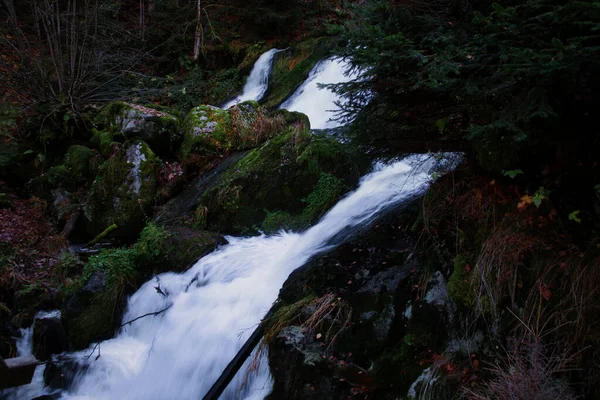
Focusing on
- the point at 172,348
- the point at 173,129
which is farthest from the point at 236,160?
the point at 172,348

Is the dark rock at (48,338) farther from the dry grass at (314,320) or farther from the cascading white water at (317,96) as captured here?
the cascading white water at (317,96)

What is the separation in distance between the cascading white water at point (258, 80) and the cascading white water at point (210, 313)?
793cm

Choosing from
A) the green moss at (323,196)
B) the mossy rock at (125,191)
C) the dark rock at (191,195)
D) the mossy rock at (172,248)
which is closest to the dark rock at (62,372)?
the mossy rock at (172,248)

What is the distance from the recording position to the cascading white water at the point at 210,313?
4570mm

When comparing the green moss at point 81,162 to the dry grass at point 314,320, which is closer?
the dry grass at point 314,320

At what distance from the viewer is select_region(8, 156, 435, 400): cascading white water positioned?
15.0 feet

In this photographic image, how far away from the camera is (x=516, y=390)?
2449mm

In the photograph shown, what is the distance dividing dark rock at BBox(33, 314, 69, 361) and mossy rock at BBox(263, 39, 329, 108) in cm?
822

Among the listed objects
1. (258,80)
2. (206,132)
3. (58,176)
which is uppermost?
(58,176)

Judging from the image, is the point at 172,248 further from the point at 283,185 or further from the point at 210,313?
the point at 283,185

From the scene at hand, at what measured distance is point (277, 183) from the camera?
23.8ft

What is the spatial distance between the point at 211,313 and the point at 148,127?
5576 millimetres

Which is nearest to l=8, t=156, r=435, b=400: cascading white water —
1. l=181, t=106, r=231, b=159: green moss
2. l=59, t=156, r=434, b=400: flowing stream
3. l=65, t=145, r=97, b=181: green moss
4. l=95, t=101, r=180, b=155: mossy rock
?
l=59, t=156, r=434, b=400: flowing stream

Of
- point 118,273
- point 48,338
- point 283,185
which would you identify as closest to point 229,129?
point 283,185
